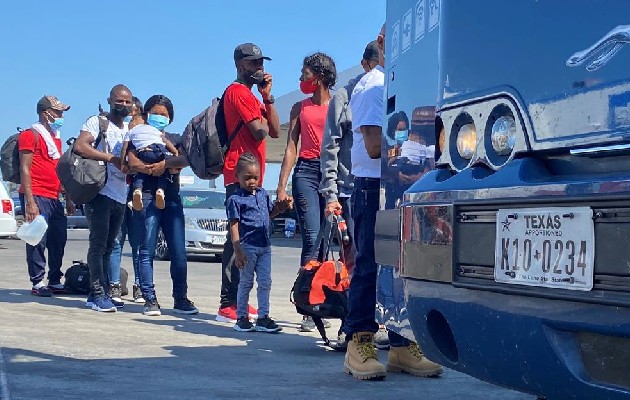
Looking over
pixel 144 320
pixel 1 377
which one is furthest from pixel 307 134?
pixel 1 377

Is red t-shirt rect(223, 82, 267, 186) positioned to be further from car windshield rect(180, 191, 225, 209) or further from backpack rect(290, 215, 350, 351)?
car windshield rect(180, 191, 225, 209)

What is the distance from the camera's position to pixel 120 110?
28.1 feet

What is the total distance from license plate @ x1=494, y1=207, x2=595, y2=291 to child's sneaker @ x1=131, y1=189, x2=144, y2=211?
5.64 meters

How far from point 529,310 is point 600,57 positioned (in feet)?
2.25

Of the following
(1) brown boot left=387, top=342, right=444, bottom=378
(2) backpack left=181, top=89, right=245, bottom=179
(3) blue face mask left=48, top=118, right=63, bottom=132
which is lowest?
(1) brown boot left=387, top=342, right=444, bottom=378

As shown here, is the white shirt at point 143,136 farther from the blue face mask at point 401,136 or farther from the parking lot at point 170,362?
the blue face mask at point 401,136

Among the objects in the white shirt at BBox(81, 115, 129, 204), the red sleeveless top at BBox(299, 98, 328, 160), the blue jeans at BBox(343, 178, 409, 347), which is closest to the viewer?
the blue jeans at BBox(343, 178, 409, 347)

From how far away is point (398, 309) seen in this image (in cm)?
411

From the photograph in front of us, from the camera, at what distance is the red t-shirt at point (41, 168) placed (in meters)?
9.27

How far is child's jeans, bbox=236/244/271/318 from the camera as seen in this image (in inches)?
273

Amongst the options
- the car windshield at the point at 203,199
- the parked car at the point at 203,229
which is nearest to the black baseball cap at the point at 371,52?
the parked car at the point at 203,229

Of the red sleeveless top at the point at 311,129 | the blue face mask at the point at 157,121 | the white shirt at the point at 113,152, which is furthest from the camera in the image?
the blue face mask at the point at 157,121

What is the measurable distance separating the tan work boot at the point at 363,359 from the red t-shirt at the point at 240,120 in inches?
95.2

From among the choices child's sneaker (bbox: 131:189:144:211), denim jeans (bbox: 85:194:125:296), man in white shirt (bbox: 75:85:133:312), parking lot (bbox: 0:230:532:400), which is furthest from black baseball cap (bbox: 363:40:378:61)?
denim jeans (bbox: 85:194:125:296)
